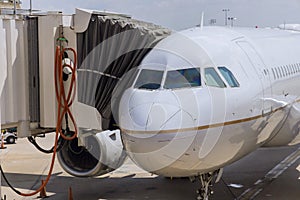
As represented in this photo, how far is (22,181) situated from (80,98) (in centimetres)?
541

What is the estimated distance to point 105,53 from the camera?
401 inches

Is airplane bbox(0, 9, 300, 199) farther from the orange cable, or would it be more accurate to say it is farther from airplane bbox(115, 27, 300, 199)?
the orange cable

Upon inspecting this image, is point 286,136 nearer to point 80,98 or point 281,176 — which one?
point 281,176

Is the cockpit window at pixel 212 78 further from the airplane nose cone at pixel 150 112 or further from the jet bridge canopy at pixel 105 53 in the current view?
the jet bridge canopy at pixel 105 53

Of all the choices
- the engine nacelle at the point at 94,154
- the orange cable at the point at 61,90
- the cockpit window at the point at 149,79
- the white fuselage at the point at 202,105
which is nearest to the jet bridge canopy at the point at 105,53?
the orange cable at the point at 61,90

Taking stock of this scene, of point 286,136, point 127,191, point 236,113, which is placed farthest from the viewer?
point 127,191

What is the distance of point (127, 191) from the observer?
12.6 metres

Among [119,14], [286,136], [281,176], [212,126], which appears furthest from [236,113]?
[281,176]

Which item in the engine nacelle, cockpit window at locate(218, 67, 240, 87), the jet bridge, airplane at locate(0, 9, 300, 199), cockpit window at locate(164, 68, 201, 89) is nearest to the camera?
airplane at locate(0, 9, 300, 199)

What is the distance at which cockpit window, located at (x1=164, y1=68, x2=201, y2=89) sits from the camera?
8125 mm

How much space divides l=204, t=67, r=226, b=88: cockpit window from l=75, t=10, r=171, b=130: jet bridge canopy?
223 cm

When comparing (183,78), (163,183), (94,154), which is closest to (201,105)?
(183,78)

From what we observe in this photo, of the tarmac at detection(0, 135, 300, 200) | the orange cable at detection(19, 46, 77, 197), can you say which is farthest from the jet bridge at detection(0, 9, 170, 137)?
the tarmac at detection(0, 135, 300, 200)

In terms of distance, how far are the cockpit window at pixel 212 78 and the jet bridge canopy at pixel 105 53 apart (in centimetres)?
223
